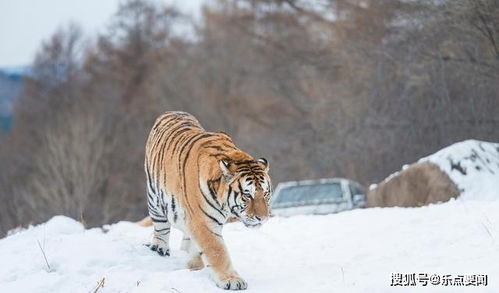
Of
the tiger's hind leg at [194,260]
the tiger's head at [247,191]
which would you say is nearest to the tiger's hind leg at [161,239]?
the tiger's hind leg at [194,260]

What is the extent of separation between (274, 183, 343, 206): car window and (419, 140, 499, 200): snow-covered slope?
328 cm

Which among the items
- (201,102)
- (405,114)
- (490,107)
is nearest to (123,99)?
(201,102)

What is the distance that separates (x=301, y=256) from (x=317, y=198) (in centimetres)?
712

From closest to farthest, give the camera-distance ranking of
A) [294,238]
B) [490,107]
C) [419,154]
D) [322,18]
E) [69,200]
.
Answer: [294,238] < [490,107] < [419,154] < [69,200] < [322,18]

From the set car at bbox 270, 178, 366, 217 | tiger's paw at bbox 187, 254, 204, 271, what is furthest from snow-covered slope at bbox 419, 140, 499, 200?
tiger's paw at bbox 187, 254, 204, 271

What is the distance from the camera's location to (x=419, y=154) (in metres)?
17.0

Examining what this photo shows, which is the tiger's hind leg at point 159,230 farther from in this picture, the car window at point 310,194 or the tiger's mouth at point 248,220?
the car window at point 310,194

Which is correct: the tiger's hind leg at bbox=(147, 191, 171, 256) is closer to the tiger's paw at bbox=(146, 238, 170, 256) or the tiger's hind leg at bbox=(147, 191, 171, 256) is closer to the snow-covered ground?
the tiger's paw at bbox=(146, 238, 170, 256)

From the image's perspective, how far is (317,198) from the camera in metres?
15.0

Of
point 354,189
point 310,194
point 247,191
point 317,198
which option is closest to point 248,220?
point 247,191

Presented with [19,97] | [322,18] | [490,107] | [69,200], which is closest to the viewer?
[490,107]

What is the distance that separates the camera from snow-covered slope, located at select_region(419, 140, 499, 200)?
11.4m

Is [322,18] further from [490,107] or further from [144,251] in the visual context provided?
[144,251]

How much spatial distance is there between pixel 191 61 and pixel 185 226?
110ft
